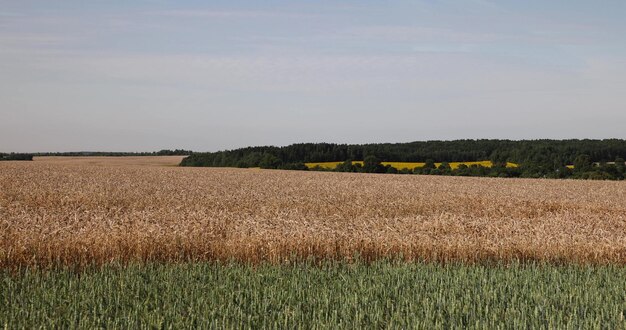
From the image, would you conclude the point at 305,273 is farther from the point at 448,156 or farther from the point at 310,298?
the point at 448,156

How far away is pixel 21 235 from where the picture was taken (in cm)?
1164

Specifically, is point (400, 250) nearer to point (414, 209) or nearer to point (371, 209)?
point (371, 209)

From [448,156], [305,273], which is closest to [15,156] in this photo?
[448,156]

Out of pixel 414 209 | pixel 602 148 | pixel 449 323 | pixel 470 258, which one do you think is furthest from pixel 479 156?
pixel 449 323

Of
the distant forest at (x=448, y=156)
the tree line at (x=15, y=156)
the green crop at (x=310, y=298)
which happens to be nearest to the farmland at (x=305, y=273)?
the green crop at (x=310, y=298)

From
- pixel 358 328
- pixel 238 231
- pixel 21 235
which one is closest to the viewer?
pixel 358 328

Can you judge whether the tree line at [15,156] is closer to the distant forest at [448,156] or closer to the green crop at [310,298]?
the distant forest at [448,156]

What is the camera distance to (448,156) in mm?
76188

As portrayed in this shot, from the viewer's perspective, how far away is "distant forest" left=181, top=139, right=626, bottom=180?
5562 centimetres

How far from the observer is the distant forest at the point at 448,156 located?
5562 cm

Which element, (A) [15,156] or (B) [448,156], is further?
(A) [15,156]

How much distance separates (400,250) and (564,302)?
14.5 feet

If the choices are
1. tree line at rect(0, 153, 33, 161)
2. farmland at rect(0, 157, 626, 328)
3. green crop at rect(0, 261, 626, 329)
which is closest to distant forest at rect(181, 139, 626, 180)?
tree line at rect(0, 153, 33, 161)

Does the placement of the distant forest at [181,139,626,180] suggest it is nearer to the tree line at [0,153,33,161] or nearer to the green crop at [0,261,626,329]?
the tree line at [0,153,33,161]
